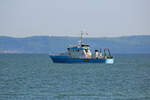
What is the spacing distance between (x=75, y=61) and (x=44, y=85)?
168 feet

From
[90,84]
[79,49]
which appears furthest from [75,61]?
[90,84]

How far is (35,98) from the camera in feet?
133

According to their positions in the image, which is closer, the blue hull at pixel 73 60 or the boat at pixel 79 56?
the boat at pixel 79 56

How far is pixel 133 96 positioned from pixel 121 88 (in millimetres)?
6585

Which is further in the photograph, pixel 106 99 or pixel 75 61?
pixel 75 61

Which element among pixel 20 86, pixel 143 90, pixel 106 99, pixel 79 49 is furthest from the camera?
pixel 79 49

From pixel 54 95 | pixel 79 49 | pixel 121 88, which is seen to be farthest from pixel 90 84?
pixel 79 49

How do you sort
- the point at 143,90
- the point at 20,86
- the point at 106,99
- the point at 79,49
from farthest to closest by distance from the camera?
1. the point at 79,49
2. the point at 20,86
3. the point at 143,90
4. the point at 106,99

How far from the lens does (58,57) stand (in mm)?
Result: 104562

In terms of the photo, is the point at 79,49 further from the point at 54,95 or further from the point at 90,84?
the point at 54,95

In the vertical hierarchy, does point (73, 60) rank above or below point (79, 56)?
below

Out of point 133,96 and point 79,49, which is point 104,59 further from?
point 133,96

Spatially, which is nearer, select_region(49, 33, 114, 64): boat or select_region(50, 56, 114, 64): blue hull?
select_region(49, 33, 114, 64): boat

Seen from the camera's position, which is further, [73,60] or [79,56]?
[73,60]
